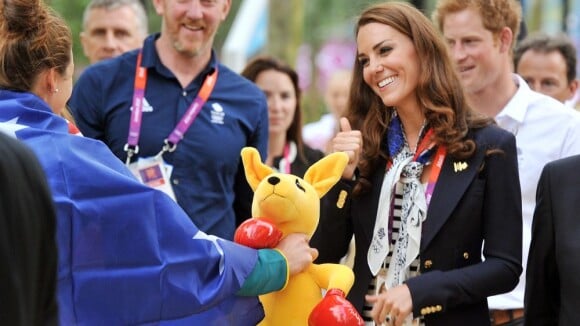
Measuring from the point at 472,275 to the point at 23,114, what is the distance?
179cm

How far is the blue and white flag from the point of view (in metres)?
3.70

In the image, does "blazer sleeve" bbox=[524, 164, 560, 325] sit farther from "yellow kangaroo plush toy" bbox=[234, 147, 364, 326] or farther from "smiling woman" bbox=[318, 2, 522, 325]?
"yellow kangaroo plush toy" bbox=[234, 147, 364, 326]

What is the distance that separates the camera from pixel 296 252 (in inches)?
168

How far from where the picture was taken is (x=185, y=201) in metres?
5.64

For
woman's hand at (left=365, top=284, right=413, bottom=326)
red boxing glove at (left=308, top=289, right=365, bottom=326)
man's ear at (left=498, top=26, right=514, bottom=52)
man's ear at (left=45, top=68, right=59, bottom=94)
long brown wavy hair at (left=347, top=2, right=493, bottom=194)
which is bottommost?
red boxing glove at (left=308, top=289, right=365, bottom=326)

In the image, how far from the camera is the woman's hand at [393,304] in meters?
4.16

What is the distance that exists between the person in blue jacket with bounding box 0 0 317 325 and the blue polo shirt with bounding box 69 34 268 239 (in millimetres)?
1554

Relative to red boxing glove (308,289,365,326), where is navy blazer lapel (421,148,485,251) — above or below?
above

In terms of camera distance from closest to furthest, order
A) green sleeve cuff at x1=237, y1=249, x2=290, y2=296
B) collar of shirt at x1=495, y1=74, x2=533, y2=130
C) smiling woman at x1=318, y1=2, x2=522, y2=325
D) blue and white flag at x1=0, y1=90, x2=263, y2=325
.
→ 1. blue and white flag at x1=0, y1=90, x2=263, y2=325
2. green sleeve cuff at x1=237, y1=249, x2=290, y2=296
3. smiling woman at x1=318, y1=2, x2=522, y2=325
4. collar of shirt at x1=495, y1=74, x2=533, y2=130

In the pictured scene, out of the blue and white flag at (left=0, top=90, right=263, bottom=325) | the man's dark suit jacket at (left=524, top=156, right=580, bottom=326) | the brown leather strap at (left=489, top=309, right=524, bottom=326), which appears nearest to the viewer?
the blue and white flag at (left=0, top=90, right=263, bottom=325)

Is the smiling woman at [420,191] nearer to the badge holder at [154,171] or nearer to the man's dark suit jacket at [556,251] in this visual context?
the man's dark suit jacket at [556,251]

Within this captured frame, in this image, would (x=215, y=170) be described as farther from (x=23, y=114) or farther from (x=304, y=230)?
(x=23, y=114)

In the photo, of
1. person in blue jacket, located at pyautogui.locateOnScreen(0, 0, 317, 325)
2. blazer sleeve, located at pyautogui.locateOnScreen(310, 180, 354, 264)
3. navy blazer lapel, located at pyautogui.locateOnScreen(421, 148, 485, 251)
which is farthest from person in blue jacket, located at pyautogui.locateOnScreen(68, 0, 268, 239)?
navy blazer lapel, located at pyautogui.locateOnScreen(421, 148, 485, 251)

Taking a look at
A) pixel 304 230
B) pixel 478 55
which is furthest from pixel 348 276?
pixel 478 55
